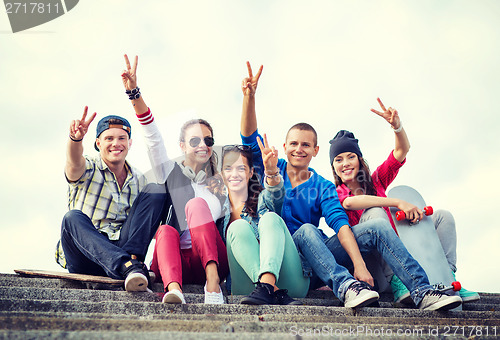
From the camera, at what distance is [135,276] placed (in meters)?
3.35

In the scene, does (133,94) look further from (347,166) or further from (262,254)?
(347,166)

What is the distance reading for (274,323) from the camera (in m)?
2.54

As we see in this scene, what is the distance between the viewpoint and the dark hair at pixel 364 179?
471cm

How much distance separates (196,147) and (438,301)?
2.27 m

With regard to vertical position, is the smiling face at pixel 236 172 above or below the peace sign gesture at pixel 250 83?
below

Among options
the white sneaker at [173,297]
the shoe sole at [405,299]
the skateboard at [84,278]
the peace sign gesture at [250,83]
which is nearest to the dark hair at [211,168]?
the peace sign gesture at [250,83]

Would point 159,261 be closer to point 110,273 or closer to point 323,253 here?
point 110,273

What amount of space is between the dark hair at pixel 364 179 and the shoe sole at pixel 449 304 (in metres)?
1.43

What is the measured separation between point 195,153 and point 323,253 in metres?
1.48

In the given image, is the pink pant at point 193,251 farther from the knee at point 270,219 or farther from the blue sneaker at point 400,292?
the blue sneaker at point 400,292

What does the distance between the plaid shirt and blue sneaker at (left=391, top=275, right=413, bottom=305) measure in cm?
214

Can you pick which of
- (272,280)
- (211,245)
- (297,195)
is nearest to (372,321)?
(272,280)

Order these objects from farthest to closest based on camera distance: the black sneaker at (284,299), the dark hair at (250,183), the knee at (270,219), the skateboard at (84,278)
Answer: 1. the dark hair at (250,183)
2. the knee at (270,219)
3. the skateboard at (84,278)
4. the black sneaker at (284,299)

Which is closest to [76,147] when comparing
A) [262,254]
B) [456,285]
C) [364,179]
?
[262,254]
